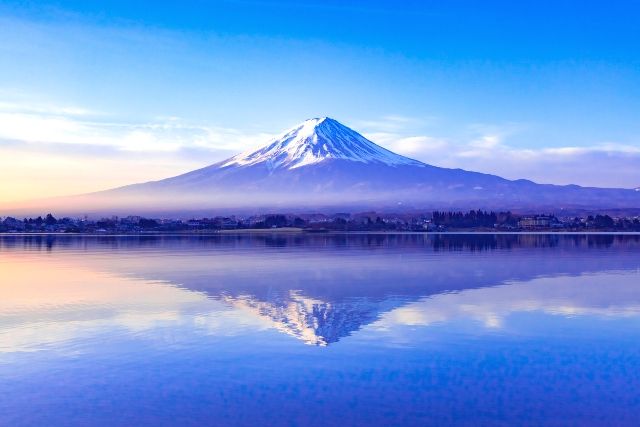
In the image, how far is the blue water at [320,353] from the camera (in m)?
8.43

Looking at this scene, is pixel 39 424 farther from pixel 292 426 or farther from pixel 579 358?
pixel 579 358

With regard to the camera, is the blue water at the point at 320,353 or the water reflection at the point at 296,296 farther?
the water reflection at the point at 296,296

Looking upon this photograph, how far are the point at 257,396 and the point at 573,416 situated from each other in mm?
3997

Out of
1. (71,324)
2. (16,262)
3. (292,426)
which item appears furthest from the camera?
(16,262)

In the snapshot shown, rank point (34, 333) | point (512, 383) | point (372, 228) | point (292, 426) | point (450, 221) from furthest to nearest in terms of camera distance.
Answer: point (450, 221), point (372, 228), point (34, 333), point (512, 383), point (292, 426)

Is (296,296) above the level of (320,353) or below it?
above

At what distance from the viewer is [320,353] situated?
11375 millimetres

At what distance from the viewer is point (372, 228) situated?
10244 cm

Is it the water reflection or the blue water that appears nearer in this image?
the blue water

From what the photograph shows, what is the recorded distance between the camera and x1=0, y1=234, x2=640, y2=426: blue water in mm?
8430

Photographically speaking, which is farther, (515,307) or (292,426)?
(515,307)

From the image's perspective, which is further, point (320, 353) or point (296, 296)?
point (296, 296)

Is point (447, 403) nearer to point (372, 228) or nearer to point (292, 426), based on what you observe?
point (292, 426)

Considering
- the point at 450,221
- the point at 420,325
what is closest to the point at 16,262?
the point at 420,325
